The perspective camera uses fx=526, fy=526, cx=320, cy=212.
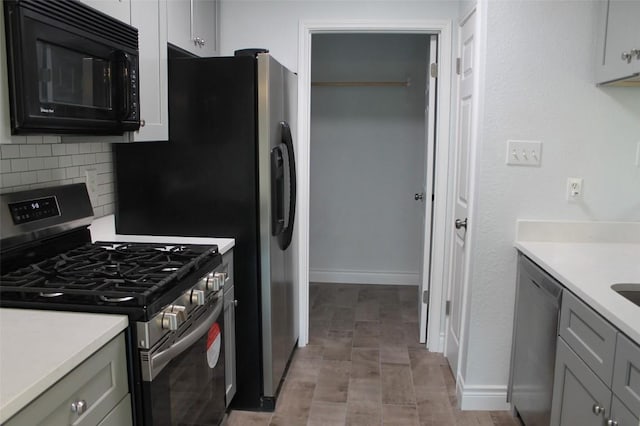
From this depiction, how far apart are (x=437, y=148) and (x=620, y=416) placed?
2.02 metres

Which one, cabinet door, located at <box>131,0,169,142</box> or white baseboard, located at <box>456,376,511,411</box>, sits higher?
cabinet door, located at <box>131,0,169,142</box>

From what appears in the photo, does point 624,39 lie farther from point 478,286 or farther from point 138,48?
point 138,48

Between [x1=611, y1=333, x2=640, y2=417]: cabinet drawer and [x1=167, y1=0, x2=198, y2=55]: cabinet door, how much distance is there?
84.1 inches

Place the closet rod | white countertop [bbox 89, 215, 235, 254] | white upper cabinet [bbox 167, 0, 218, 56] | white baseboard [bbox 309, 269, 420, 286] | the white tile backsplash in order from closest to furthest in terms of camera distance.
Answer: the white tile backsplash < white countertop [bbox 89, 215, 235, 254] < white upper cabinet [bbox 167, 0, 218, 56] < the closet rod < white baseboard [bbox 309, 269, 420, 286]

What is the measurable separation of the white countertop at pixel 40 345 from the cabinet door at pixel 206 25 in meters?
1.79

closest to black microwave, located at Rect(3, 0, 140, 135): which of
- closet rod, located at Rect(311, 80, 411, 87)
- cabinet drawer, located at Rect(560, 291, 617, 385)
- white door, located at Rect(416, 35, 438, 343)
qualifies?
cabinet drawer, located at Rect(560, 291, 617, 385)

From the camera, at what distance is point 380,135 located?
463 centimetres

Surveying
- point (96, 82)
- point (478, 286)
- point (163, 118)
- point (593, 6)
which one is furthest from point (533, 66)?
point (96, 82)

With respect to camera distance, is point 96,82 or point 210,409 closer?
point 96,82

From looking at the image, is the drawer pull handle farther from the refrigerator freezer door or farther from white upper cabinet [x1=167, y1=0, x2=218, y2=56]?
white upper cabinet [x1=167, y1=0, x2=218, y2=56]

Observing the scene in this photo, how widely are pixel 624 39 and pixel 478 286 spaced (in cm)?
125

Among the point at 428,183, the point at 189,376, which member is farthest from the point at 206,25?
the point at 189,376

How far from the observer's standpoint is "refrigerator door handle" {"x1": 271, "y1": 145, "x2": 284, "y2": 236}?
8.27ft

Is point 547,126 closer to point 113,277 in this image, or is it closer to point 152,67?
point 152,67
